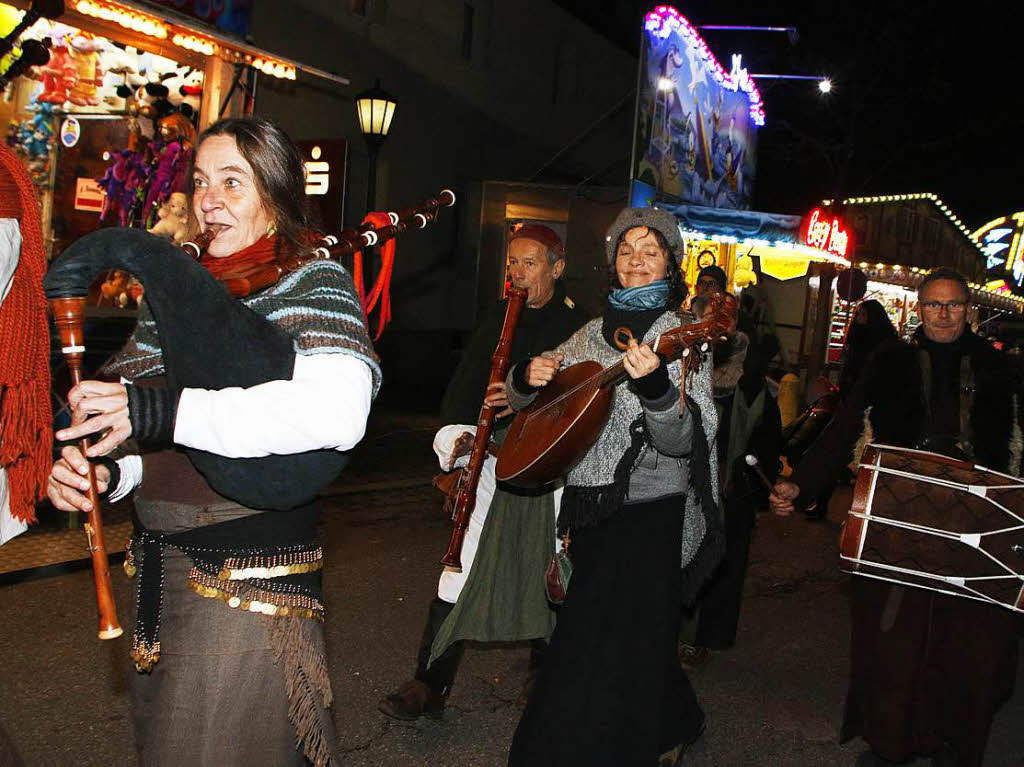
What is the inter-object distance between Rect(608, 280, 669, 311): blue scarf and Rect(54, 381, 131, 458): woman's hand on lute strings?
7.11ft

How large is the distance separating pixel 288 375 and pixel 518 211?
15427mm

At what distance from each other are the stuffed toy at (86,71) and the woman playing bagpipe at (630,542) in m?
6.19

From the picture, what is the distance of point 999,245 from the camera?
31984mm

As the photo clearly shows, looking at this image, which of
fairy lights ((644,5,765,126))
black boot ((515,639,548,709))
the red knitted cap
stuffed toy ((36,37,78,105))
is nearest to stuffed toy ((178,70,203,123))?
stuffed toy ((36,37,78,105))

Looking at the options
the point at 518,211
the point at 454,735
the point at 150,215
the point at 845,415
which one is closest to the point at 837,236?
the point at 518,211

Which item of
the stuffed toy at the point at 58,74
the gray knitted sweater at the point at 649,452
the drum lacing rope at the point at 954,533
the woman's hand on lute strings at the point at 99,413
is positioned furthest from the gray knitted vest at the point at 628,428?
the stuffed toy at the point at 58,74

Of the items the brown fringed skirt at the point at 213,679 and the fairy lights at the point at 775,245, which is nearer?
the brown fringed skirt at the point at 213,679

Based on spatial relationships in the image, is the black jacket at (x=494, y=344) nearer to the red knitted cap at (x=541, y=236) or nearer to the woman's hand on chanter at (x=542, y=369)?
the red knitted cap at (x=541, y=236)

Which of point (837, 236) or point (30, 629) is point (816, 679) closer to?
point (30, 629)

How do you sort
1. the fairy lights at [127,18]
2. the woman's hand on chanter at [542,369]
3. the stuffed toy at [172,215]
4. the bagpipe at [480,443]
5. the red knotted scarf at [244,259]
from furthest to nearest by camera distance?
1. the stuffed toy at [172,215]
2. the fairy lights at [127,18]
3. the bagpipe at [480,443]
4. the woman's hand on chanter at [542,369]
5. the red knotted scarf at [244,259]

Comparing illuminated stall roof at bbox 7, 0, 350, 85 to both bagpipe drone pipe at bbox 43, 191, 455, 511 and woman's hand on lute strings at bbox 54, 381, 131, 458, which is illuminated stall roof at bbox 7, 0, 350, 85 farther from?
woman's hand on lute strings at bbox 54, 381, 131, 458

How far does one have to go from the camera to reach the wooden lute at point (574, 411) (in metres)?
3.16

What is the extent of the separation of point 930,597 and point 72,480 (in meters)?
3.43

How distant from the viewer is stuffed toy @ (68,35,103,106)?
787 cm
